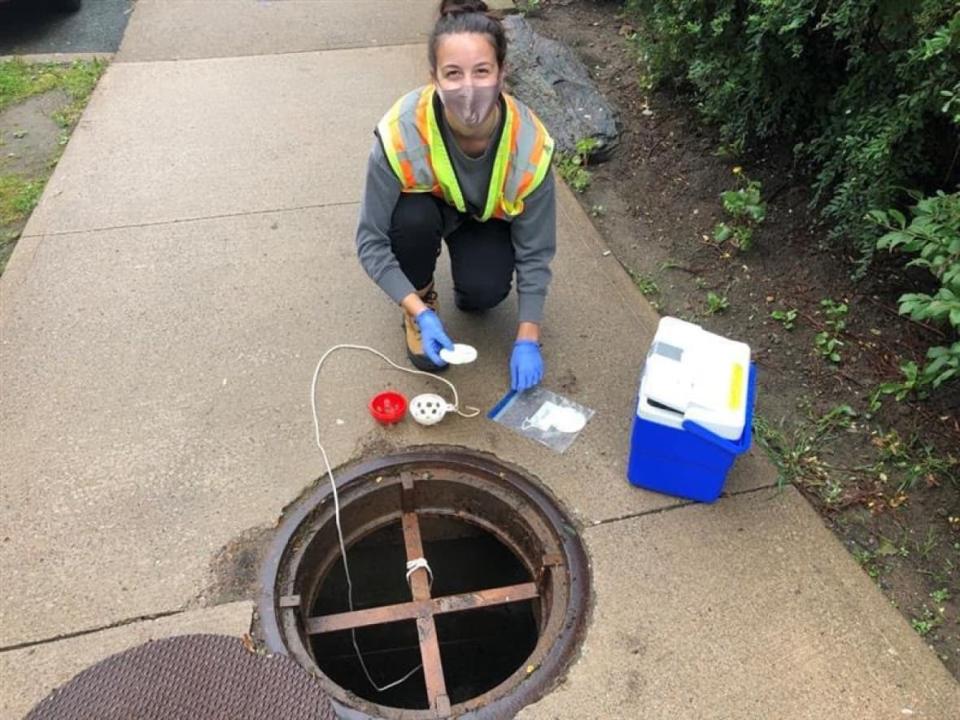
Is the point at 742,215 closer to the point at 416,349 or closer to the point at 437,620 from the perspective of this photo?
the point at 416,349

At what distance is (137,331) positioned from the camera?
8.30ft

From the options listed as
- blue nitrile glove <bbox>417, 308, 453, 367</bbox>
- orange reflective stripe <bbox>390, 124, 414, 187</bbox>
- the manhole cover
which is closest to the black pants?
orange reflective stripe <bbox>390, 124, 414, 187</bbox>

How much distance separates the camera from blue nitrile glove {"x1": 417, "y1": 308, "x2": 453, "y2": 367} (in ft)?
7.13

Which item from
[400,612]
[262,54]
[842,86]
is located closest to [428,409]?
[400,612]

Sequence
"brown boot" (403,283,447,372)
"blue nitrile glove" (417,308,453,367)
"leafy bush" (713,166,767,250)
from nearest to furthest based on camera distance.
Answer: "blue nitrile glove" (417,308,453,367), "brown boot" (403,283,447,372), "leafy bush" (713,166,767,250)

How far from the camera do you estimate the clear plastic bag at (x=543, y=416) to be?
7.34 ft

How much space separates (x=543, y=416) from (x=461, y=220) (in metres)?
0.64

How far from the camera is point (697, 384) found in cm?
183

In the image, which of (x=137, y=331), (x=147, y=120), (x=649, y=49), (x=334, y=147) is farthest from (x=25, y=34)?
(x=649, y=49)

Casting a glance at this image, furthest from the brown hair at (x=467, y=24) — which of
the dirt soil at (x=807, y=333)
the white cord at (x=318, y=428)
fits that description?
the dirt soil at (x=807, y=333)

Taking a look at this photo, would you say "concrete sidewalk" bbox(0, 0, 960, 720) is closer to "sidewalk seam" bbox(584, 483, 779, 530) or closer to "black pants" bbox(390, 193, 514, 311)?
"sidewalk seam" bbox(584, 483, 779, 530)

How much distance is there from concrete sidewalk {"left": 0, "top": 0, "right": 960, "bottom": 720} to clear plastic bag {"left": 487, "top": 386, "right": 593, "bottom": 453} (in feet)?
0.14

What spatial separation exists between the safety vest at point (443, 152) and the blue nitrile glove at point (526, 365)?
0.41 m

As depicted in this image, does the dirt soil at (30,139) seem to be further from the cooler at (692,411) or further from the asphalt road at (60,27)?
the cooler at (692,411)
